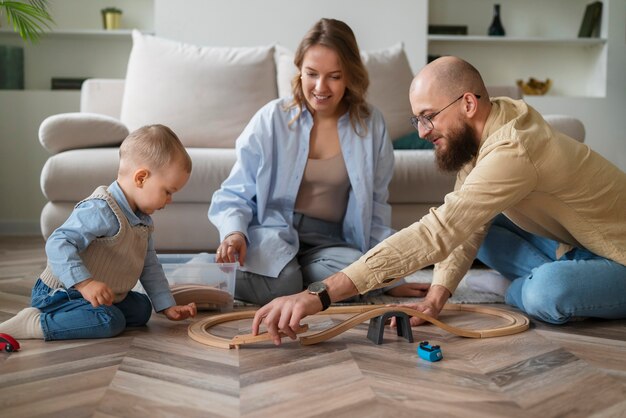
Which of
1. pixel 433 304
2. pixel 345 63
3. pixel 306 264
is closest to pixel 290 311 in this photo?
pixel 433 304

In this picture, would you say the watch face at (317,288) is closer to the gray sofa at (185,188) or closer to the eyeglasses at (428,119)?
the eyeglasses at (428,119)

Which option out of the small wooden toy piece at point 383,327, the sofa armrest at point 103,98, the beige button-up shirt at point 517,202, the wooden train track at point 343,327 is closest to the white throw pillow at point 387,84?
the sofa armrest at point 103,98

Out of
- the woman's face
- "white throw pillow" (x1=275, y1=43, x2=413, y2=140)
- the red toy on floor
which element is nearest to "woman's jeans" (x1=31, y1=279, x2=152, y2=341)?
the red toy on floor

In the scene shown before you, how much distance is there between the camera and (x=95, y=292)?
178cm

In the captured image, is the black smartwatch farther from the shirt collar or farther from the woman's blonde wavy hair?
the woman's blonde wavy hair

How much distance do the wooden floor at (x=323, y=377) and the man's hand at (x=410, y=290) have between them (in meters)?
0.54

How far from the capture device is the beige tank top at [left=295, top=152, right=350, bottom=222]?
259cm

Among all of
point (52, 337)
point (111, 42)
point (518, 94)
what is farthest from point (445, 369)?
point (111, 42)

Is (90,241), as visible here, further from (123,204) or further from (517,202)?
(517,202)

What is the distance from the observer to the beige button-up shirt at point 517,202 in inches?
67.6

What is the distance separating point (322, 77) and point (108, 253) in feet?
2.99

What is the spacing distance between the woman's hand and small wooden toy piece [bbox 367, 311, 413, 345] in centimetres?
56

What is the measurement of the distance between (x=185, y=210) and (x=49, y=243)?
1415 millimetres

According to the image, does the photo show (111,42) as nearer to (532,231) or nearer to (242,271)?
(242,271)
